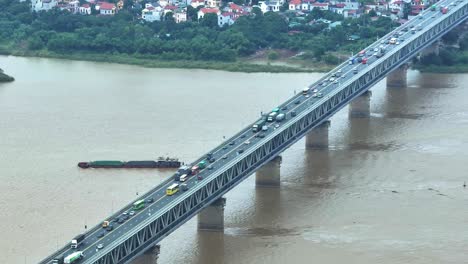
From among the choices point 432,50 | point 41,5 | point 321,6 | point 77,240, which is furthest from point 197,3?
point 77,240

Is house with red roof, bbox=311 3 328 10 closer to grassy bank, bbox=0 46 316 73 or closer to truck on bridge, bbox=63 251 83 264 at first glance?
grassy bank, bbox=0 46 316 73

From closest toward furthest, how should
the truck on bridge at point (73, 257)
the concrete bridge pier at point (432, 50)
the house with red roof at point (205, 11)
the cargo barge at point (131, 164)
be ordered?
1. the truck on bridge at point (73, 257)
2. the cargo barge at point (131, 164)
3. the concrete bridge pier at point (432, 50)
4. the house with red roof at point (205, 11)

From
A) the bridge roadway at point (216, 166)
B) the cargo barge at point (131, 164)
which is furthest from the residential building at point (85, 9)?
the cargo barge at point (131, 164)

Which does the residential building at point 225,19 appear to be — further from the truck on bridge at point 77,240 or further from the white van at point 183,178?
the truck on bridge at point 77,240

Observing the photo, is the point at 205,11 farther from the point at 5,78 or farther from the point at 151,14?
the point at 5,78

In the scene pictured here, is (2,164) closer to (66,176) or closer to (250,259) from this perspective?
(66,176)

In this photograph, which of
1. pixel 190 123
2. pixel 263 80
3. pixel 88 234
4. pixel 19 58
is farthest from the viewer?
pixel 19 58

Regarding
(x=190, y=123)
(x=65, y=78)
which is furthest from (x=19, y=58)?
(x=190, y=123)
